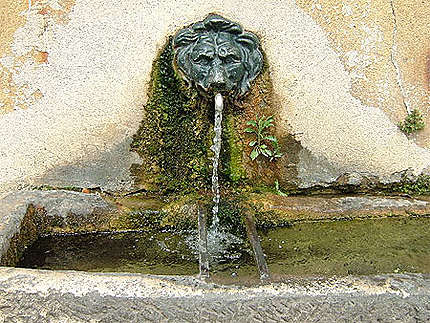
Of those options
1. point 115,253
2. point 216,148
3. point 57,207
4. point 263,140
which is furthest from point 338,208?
point 57,207

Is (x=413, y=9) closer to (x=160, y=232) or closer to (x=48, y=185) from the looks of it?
(x=160, y=232)

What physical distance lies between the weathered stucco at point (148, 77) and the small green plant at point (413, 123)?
0.15 feet

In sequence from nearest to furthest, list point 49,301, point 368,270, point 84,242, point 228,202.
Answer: point 49,301 → point 368,270 → point 84,242 → point 228,202


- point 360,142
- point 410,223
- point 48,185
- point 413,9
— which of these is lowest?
point 410,223

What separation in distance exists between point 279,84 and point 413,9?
2.69 feet

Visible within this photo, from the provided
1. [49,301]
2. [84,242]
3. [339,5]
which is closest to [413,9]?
[339,5]

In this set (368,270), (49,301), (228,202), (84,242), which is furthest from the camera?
(228,202)

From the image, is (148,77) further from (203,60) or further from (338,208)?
(338,208)

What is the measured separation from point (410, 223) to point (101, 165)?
1.63 metres

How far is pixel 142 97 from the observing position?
2.82 m

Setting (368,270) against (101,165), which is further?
(101,165)

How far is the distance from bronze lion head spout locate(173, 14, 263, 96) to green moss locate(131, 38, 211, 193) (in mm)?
106

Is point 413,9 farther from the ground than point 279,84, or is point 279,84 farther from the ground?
point 413,9

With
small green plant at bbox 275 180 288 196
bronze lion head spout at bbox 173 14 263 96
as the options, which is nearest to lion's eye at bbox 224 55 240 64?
bronze lion head spout at bbox 173 14 263 96
